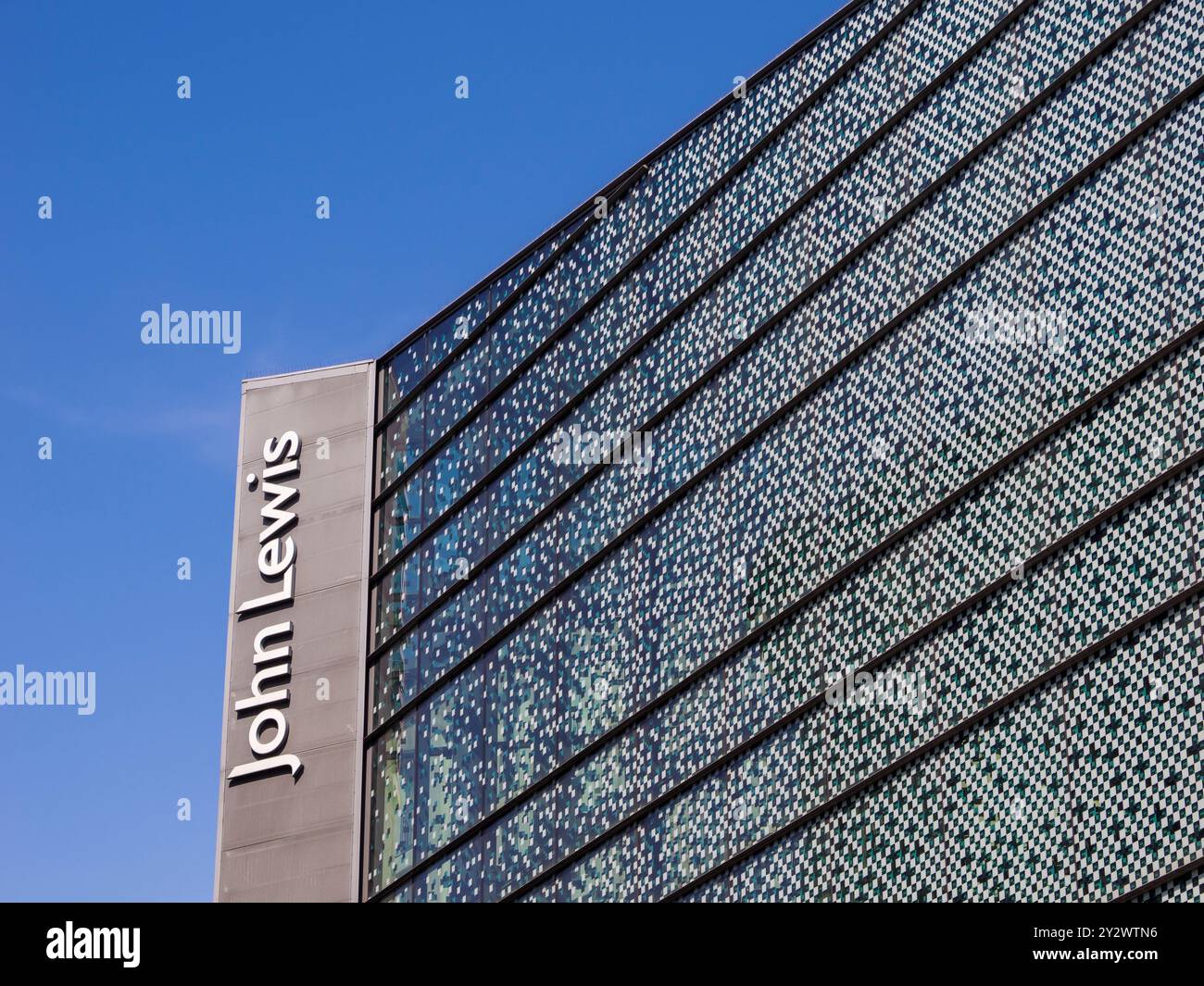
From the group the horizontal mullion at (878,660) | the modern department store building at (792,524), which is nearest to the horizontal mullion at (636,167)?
the modern department store building at (792,524)

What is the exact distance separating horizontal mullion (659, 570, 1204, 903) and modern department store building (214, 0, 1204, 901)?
85mm

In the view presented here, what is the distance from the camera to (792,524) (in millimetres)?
49375

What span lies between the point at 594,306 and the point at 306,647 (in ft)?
46.6

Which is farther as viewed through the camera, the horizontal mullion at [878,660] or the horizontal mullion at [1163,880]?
the horizontal mullion at [878,660]

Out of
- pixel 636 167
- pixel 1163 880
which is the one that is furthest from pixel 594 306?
pixel 1163 880

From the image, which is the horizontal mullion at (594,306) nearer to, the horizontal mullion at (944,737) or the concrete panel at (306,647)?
the concrete panel at (306,647)

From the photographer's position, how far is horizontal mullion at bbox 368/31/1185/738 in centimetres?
4372

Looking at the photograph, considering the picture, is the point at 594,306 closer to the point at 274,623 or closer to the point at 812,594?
the point at 812,594

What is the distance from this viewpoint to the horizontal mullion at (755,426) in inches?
1721

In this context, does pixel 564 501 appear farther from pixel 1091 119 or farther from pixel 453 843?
pixel 1091 119

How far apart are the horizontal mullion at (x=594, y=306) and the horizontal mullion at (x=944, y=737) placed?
15.4m

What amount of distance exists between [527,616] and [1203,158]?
23.9 m
